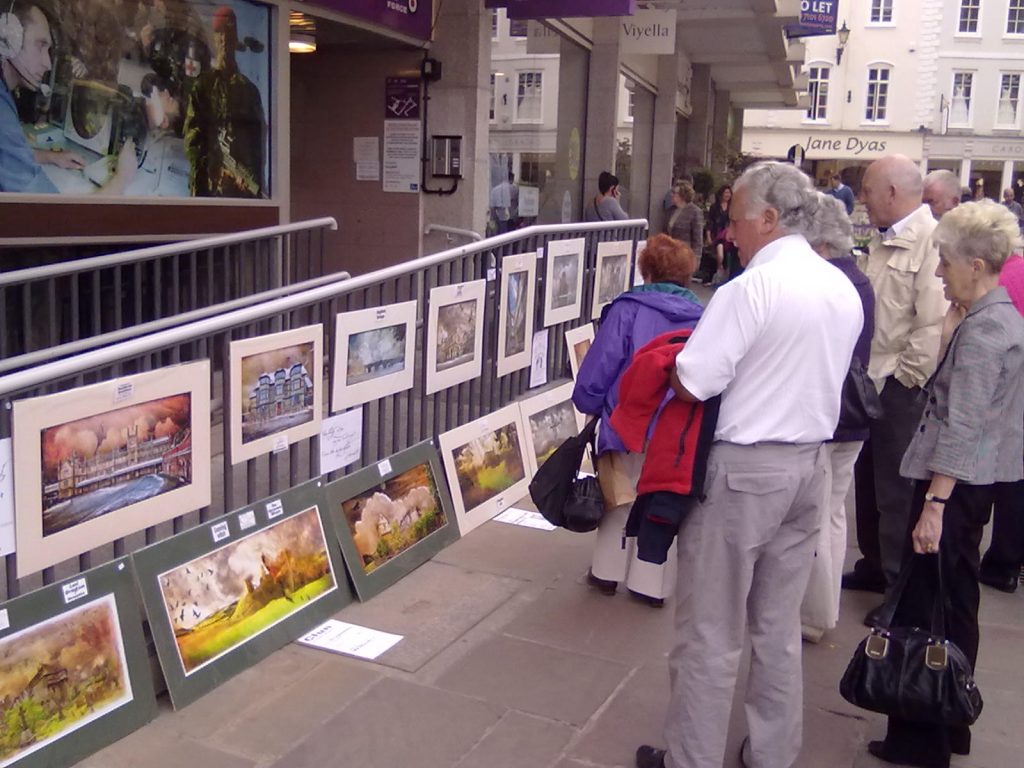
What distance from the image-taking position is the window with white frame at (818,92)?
48.6m

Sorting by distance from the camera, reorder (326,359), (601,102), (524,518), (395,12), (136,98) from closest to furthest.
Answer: (326,359), (524,518), (136,98), (395,12), (601,102)

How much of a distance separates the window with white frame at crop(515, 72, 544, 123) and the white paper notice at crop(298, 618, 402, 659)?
900 centimetres

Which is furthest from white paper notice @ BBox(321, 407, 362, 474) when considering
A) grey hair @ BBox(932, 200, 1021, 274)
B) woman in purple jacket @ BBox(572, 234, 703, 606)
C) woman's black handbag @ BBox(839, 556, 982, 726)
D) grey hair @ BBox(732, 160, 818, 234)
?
grey hair @ BBox(932, 200, 1021, 274)

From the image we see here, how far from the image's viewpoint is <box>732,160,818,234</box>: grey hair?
10.0 feet

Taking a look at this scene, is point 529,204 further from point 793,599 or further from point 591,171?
point 793,599

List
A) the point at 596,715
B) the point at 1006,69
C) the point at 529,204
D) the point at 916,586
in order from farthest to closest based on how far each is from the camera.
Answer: the point at 1006,69, the point at 529,204, the point at 596,715, the point at 916,586

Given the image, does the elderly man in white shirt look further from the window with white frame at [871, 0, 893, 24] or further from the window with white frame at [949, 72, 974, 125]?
the window with white frame at [871, 0, 893, 24]

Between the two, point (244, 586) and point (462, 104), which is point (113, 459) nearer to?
point (244, 586)

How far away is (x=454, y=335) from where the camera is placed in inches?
214

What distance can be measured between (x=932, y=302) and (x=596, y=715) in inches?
87.4

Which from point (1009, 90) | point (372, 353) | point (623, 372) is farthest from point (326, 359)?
point (1009, 90)

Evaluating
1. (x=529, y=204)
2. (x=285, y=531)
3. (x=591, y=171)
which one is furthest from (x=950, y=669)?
(x=591, y=171)

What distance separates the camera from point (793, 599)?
3219 millimetres

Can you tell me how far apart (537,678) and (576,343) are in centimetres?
327
